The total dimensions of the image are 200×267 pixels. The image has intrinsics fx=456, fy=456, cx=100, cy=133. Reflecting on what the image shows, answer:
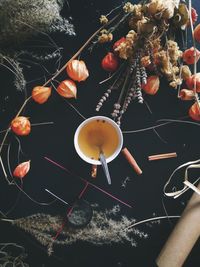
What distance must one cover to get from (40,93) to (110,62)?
11.3 inches

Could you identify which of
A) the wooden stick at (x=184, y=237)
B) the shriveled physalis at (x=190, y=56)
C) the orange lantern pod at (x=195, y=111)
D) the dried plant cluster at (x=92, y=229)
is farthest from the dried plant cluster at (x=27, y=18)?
the wooden stick at (x=184, y=237)

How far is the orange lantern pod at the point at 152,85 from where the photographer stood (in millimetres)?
1697

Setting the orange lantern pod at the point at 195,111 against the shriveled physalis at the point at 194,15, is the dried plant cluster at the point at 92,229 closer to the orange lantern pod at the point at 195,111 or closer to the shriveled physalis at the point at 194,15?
the orange lantern pod at the point at 195,111

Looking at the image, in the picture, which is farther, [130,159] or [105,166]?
[130,159]

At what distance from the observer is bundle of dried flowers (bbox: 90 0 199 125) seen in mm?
1596

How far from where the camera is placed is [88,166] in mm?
1754

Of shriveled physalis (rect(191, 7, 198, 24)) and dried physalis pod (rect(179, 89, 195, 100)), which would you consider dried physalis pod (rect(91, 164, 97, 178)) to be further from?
shriveled physalis (rect(191, 7, 198, 24))

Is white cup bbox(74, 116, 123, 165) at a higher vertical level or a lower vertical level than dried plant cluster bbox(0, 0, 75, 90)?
lower

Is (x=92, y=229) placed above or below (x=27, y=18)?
below

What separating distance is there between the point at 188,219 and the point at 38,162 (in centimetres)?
60

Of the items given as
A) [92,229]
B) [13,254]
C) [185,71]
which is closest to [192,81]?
[185,71]

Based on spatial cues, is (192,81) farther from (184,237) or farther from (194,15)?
(184,237)

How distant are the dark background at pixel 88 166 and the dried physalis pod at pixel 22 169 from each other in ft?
0.08

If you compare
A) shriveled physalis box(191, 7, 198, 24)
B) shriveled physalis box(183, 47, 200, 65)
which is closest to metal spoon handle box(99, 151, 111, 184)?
shriveled physalis box(183, 47, 200, 65)
